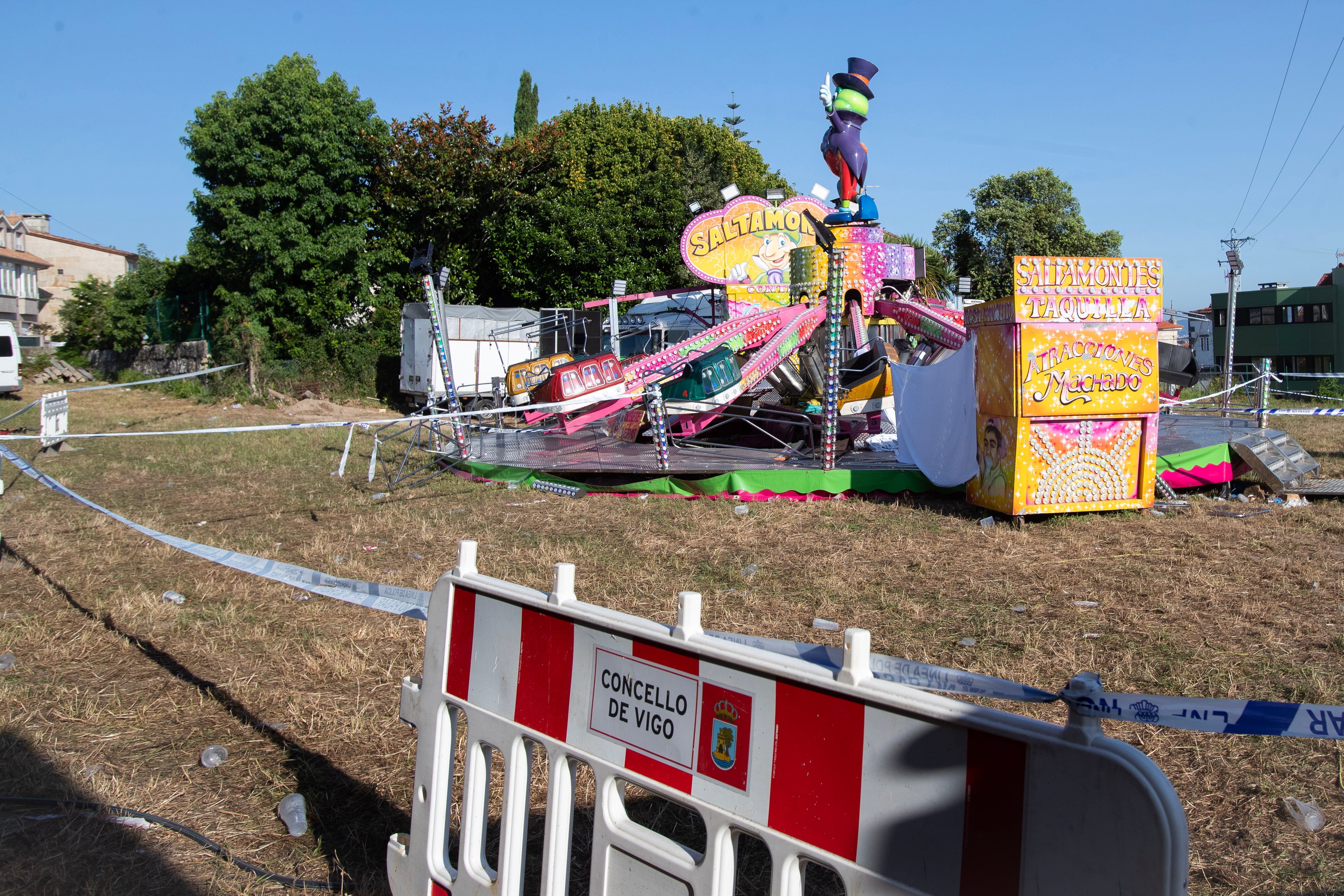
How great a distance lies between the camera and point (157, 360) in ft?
101

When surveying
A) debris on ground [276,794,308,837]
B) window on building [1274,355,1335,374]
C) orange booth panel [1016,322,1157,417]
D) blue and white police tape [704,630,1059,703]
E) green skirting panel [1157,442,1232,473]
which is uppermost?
window on building [1274,355,1335,374]

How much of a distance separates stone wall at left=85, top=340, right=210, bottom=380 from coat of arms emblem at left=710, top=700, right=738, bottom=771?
29578 mm

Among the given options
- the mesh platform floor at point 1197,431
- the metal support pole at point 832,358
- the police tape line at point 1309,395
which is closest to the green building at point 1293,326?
the police tape line at point 1309,395

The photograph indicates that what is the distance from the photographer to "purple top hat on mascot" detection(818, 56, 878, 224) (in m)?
15.4

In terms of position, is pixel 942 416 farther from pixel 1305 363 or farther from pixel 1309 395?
pixel 1305 363

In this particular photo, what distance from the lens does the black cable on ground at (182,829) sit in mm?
2910

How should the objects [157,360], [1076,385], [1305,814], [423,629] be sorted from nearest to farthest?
1. [1305,814]
2. [423,629]
3. [1076,385]
4. [157,360]

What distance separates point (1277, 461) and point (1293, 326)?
4438cm

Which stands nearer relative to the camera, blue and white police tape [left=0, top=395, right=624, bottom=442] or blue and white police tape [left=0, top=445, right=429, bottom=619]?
blue and white police tape [left=0, top=445, right=429, bottom=619]

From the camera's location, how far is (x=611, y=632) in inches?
86.2

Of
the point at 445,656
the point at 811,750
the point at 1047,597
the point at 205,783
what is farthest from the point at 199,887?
the point at 1047,597

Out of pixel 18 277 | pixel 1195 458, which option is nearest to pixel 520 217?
pixel 1195 458

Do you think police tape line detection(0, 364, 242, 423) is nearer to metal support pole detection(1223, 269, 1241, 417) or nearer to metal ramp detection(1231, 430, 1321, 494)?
metal ramp detection(1231, 430, 1321, 494)

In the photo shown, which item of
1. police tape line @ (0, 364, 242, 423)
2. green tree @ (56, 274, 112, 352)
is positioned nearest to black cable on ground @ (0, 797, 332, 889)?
police tape line @ (0, 364, 242, 423)
